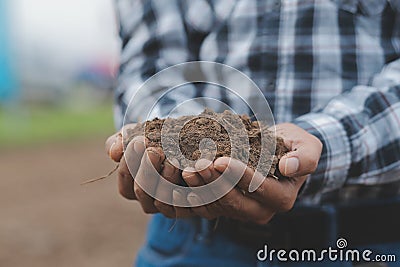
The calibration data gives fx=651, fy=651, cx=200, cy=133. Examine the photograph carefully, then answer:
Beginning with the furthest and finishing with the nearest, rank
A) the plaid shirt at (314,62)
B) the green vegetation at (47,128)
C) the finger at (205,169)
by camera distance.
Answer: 1. the green vegetation at (47,128)
2. the plaid shirt at (314,62)
3. the finger at (205,169)

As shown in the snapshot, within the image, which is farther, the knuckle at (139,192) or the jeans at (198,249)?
the jeans at (198,249)

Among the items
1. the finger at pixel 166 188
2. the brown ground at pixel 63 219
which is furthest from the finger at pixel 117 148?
the brown ground at pixel 63 219

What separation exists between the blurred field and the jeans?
0.91 m

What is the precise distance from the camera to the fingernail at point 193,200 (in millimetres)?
1114

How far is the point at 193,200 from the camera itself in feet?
3.69

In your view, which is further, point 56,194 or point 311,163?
point 56,194

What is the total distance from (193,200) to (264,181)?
127 millimetres

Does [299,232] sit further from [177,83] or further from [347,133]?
[177,83]

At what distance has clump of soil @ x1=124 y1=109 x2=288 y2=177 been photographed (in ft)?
3.72

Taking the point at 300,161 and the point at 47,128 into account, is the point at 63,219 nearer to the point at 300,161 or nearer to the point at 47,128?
the point at 300,161

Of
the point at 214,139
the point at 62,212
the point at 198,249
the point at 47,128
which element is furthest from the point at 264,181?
the point at 47,128

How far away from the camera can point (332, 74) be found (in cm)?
138

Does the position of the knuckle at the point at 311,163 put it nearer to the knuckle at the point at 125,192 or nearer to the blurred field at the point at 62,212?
the knuckle at the point at 125,192

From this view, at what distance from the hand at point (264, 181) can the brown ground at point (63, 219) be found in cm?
289
